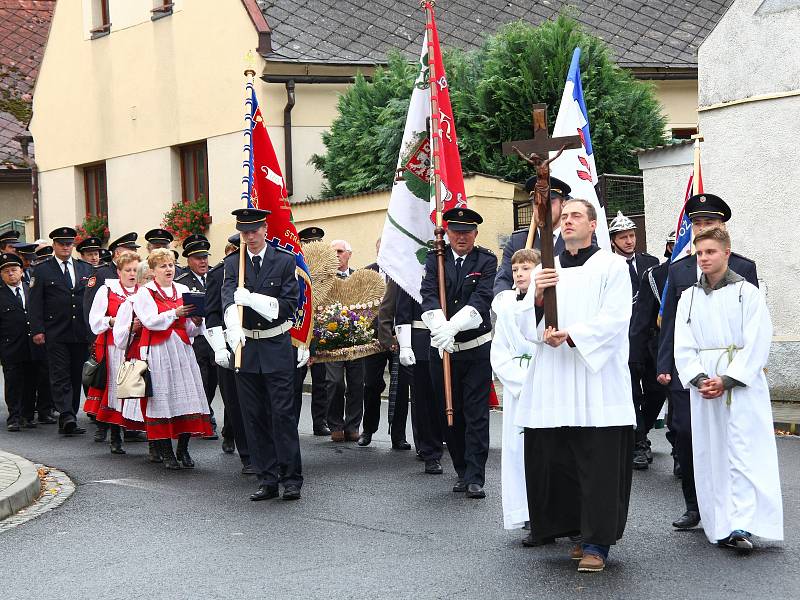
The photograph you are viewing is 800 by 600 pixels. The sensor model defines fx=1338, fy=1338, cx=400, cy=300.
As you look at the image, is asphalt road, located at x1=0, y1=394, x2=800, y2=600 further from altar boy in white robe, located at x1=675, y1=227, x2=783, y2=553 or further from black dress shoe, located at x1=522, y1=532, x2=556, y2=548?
altar boy in white robe, located at x1=675, y1=227, x2=783, y2=553

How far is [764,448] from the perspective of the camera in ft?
24.6

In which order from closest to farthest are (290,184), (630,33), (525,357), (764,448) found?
(764,448), (525,357), (290,184), (630,33)

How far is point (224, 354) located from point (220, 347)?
3.9 inches

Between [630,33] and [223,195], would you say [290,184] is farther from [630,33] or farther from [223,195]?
[630,33]

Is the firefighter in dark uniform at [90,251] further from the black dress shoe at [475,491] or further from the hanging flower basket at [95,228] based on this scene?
the hanging flower basket at [95,228]

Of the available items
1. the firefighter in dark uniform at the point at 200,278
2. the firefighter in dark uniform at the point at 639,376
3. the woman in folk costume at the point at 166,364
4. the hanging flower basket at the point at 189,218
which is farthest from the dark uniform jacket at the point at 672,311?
the hanging flower basket at the point at 189,218

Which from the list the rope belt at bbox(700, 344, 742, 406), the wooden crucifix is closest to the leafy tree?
the rope belt at bbox(700, 344, 742, 406)

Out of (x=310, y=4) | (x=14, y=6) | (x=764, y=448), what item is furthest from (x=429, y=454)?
(x=14, y=6)

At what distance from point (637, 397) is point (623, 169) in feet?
32.5

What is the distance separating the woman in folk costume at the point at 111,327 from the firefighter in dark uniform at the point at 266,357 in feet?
8.77

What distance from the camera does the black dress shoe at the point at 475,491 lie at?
30.4 feet

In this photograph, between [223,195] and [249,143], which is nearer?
[249,143]

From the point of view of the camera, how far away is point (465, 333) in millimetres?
9617

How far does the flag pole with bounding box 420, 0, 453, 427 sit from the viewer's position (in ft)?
30.9
